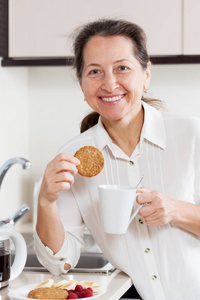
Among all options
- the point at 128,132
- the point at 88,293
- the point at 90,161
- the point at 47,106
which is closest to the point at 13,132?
the point at 47,106

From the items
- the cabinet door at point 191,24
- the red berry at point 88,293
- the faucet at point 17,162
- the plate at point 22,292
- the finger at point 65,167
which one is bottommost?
the plate at point 22,292

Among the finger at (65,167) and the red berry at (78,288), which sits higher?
the finger at (65,167)

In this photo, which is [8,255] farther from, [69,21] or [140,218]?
[69,21]

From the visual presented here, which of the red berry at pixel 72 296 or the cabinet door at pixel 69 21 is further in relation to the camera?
the cabinet door at pixel 69 21

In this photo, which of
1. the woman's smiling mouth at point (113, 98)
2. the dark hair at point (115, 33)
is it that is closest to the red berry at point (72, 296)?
the woman's smiling mouth at point (113, 98)

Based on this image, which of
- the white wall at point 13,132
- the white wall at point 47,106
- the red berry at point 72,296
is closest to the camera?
the red berry at point 72,296

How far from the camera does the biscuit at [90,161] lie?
1390 mm

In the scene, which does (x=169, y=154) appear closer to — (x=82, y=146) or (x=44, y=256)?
(x=82, y=146)

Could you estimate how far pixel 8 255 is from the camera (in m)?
1.31

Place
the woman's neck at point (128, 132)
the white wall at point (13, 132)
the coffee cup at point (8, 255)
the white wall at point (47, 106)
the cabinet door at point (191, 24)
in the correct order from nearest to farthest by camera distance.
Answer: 1. the coffee cup at point (8, 255)
2. the woman's neck at point (128, 132)
3. the cabinet door at point (191, 24)
4. the white wall at point (13, 132)
5. the white wall at point (47, 106)

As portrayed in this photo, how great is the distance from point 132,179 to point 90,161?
0.57 feet

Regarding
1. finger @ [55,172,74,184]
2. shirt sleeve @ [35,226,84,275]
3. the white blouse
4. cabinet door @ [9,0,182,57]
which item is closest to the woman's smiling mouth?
the white blouse

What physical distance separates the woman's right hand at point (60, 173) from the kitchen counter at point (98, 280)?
257mm

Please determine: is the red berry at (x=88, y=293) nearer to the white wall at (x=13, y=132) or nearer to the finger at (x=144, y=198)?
the finger at (x=144, y=198)
